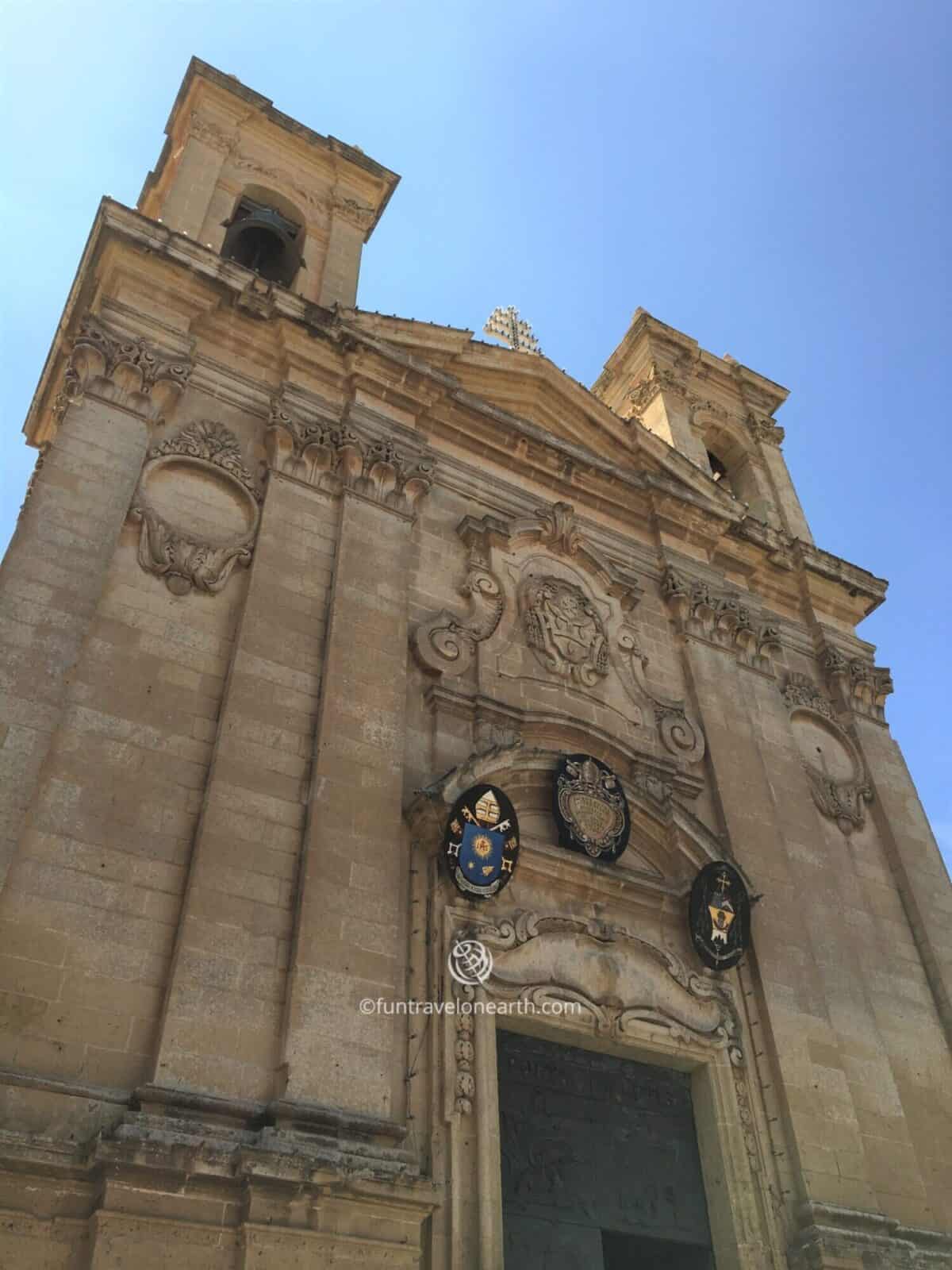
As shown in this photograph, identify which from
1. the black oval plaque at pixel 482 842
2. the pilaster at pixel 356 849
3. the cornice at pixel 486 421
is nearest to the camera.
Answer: the pilaster at pixel 356 849

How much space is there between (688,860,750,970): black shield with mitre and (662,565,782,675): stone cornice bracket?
4819 millimetres

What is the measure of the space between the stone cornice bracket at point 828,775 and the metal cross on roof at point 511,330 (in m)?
8.17

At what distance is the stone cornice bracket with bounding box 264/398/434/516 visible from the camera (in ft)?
46.6

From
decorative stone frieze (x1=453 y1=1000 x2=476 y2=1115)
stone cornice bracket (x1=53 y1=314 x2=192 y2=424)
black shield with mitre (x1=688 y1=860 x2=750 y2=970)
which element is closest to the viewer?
decorative stone frieze (x1=453 y1=1000 x2=476 y2=1115)

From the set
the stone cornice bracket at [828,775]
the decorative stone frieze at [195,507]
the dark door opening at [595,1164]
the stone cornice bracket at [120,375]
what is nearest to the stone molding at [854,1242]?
the dark door opening at [595,1164]

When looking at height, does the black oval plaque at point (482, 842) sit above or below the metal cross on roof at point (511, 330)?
below

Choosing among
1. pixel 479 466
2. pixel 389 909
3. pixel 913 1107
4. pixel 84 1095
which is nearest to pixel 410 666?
pixel 389 909

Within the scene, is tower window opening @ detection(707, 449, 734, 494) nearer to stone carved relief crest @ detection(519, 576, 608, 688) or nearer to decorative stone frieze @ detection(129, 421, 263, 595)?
stone carved relief crest @ detection(519, 576, 608, 688)

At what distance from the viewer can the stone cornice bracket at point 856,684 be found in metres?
18.6

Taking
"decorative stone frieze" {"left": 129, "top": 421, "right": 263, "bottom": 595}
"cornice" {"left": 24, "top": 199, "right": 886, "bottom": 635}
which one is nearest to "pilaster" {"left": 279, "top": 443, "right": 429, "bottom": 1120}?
"decorative stone frieze" {"left": 129, "top": 421, "right": 263, "bottom": 595}

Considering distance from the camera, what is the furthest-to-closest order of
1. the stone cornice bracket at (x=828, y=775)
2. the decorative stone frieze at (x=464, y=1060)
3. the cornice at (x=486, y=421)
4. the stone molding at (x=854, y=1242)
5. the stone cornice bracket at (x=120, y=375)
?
1. the stone cornice bracket at (x=828, y=775)
2. the cornice at (x=486, y=421)
3. the stone cornice bracket at (x=120, y=375)
4. the stone molding at (x=854, y=1242)
5. the decorative stone frieze at (x=464, y=1060)

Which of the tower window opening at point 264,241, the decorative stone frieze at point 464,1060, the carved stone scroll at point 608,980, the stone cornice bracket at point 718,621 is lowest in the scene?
the decorative stone frieze at point 464,1060

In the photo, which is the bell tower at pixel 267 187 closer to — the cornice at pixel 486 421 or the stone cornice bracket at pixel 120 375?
the cornice at pixel 486 421

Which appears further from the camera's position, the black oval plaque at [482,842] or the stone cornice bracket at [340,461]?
the stone cornice bracket at [340,461]
